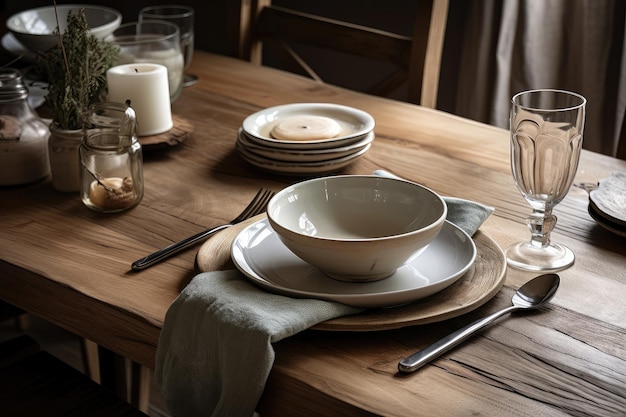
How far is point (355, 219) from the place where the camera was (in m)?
0.98

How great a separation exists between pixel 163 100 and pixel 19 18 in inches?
26.8

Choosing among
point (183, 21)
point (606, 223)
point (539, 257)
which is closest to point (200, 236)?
point (539, 257)

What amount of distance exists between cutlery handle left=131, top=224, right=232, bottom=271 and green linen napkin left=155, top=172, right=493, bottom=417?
0.13 meters

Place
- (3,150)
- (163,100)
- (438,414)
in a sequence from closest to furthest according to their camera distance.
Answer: (438,414)
(3,150)
(163,100)

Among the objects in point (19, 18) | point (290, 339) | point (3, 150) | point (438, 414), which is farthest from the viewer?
point (19, 18)

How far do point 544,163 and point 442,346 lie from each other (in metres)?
0.31

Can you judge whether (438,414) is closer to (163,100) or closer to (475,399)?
(475,399)

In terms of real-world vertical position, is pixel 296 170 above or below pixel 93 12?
below

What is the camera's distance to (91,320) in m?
0.92

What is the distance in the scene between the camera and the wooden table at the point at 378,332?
74cm

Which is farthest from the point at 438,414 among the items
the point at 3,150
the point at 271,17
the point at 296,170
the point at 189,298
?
the point at 271,17

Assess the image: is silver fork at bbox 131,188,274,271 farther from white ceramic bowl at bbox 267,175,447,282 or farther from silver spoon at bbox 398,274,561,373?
silver spoon at bbox 398,274,561,373

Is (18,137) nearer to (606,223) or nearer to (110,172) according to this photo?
(110,172)

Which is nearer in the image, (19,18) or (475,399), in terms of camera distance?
(475,399)
